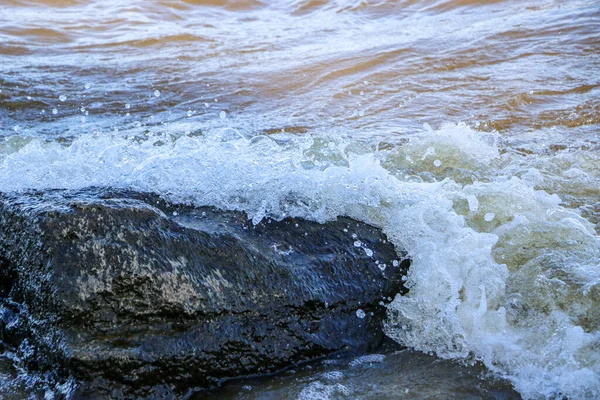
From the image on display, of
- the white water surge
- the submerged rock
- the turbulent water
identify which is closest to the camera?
the submerged rock

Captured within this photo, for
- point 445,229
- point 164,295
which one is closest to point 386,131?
point 445,229

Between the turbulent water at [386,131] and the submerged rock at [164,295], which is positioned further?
the turbulent water at [386,131]

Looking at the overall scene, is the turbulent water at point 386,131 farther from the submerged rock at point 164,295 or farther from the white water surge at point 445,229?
the submerged rock at point 164,295

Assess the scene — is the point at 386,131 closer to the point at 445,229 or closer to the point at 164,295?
the point at 445,229

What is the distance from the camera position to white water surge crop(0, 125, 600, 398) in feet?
9.25

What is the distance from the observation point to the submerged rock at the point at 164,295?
2.59 m

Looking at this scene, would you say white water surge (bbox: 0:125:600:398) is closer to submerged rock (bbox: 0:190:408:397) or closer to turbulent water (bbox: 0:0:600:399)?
turbulent water (bbox: 0:0:600:399)

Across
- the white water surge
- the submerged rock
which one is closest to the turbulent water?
the white water surge

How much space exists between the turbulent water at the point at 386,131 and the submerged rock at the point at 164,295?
22cm

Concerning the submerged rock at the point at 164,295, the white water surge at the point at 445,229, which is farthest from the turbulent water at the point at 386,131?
the submerged rock at the point at 164,295

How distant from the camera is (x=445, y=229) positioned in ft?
10.8

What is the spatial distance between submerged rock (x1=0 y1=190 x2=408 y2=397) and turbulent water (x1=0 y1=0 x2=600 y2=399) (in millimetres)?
219

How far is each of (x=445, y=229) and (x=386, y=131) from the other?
7.28ft

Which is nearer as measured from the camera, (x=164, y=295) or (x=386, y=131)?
(x=164, y=295)
